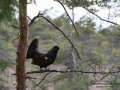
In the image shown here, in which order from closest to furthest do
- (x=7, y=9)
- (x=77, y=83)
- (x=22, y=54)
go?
(x=7, y=9), (x=22, y=54), (x=77, y=83)

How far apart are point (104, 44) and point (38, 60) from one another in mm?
22509

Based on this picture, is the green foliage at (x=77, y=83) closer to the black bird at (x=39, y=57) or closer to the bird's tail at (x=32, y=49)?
the black bird at (x=39, y=57)

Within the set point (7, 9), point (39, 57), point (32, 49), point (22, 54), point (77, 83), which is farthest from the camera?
point (77, 83)

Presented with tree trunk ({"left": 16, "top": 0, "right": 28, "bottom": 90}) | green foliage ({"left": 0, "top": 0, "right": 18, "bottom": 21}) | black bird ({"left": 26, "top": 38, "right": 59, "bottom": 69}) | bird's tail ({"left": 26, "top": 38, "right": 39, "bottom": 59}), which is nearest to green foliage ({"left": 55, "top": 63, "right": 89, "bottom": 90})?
black bird ({"left": 26, "top": 38, "right": 59, "bottom": 69})

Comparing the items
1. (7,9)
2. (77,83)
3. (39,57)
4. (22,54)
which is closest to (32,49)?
(39,57)

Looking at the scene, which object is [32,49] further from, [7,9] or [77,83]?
[77,83]

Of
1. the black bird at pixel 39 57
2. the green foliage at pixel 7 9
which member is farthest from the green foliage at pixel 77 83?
the green foliage at pixel 7 9

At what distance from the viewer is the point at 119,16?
26.2 ft

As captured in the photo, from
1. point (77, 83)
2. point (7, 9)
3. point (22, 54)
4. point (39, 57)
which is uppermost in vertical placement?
point (7, 9)

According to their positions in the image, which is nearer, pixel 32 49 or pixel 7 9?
pixel 7 9

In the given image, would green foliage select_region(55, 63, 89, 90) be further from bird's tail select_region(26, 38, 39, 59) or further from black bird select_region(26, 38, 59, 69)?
bird's tail select_region(26, 38, 39, 59)

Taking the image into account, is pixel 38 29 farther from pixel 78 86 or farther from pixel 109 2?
pixel 109 2

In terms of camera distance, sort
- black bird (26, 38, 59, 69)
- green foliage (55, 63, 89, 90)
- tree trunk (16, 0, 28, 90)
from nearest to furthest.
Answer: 1. tree trunk (16, 0, 28, 90)
2. black bird (26, 38, 59, 69)
3. green foliage (55, 63, 89, 90)

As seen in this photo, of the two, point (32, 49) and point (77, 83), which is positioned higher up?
point (32, 49)
